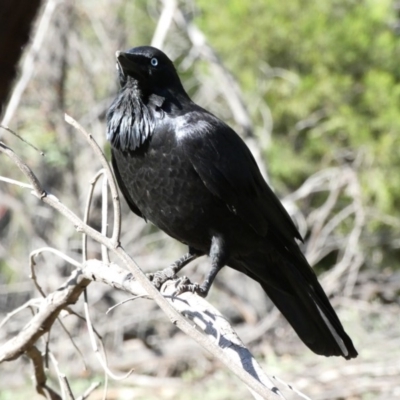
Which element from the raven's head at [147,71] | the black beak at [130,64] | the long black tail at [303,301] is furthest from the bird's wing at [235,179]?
the black beak at [130,64]

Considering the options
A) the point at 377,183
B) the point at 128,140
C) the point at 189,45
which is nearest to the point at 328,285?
the point at 377,183

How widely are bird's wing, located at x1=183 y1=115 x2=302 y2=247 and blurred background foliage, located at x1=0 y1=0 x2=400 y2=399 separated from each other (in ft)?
11.1

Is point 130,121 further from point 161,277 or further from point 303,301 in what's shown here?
point 303,301

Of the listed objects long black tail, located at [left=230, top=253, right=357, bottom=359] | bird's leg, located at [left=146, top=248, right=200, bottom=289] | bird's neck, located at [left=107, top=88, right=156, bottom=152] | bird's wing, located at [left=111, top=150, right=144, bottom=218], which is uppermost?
bird's neck, located at [left=107, top=88, right=156, bottom=152]

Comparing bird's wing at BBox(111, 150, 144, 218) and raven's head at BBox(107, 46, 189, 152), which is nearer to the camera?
raven's head at BBox(107, 46, 189, 152)

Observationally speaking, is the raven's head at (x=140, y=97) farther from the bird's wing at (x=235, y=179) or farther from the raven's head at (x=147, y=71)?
the bird's wing at (x=235, y=179)

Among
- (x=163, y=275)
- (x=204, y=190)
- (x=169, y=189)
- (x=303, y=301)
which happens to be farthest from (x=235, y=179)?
(x=303, y=301)

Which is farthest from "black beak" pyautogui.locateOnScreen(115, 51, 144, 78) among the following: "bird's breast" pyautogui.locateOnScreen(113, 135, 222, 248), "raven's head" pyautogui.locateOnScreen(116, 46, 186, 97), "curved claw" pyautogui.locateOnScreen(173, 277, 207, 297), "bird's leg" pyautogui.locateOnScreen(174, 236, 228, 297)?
"curved claw" pyautogui.locateOnScreen(173, 277, 207, 297)

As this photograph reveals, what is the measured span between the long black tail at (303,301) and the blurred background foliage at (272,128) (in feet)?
10.8

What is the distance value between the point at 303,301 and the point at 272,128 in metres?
4.50

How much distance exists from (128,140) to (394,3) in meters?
5.79

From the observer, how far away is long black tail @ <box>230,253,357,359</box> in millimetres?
3254

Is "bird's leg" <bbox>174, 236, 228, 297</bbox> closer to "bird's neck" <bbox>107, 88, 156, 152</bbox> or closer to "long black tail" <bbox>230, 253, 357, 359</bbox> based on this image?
"long black tail" <bbox>230, 253, 357, 359</bbox>

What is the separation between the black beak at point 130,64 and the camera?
3197 mm
